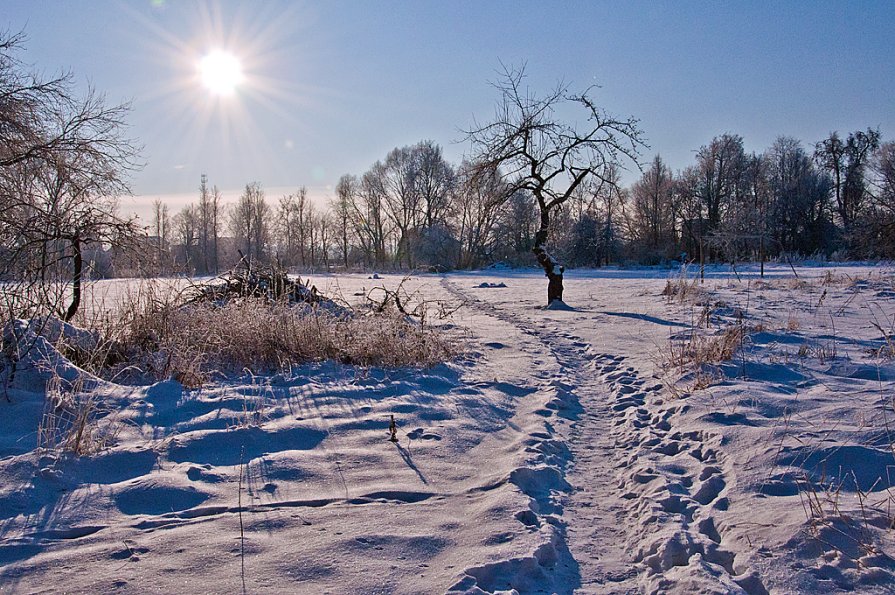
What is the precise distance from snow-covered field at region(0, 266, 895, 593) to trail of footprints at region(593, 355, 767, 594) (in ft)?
0.04

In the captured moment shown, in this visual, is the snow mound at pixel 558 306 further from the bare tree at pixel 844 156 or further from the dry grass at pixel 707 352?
the bare tree at pixel 844 156

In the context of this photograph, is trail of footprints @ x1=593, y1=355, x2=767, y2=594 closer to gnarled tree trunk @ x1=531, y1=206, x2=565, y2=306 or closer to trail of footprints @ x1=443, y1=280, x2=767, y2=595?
trail of footprints @ x1=443, y1=280, x2=767, y2=595

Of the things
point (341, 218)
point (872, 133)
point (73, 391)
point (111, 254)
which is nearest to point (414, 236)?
point (341, 218)

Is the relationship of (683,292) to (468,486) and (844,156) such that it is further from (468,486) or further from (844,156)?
(844,156)

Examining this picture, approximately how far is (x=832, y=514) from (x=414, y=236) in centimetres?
4744

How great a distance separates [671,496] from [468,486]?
1.09 m

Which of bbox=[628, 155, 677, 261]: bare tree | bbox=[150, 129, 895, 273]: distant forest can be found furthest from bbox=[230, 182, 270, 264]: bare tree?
bbox=[628, 155, 677, 261]: bare tree

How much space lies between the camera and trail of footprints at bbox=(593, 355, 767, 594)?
2.32 m

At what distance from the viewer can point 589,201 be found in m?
13.9

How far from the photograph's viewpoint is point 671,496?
9.83 feet

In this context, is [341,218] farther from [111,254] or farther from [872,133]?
[111,254]

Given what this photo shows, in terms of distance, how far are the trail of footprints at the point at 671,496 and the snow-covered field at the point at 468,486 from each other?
0.04 ft

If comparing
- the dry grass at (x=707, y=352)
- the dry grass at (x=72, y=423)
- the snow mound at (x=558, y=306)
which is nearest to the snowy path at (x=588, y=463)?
the dry grass at (x=707, y=352)

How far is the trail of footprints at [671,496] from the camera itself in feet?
7.60
